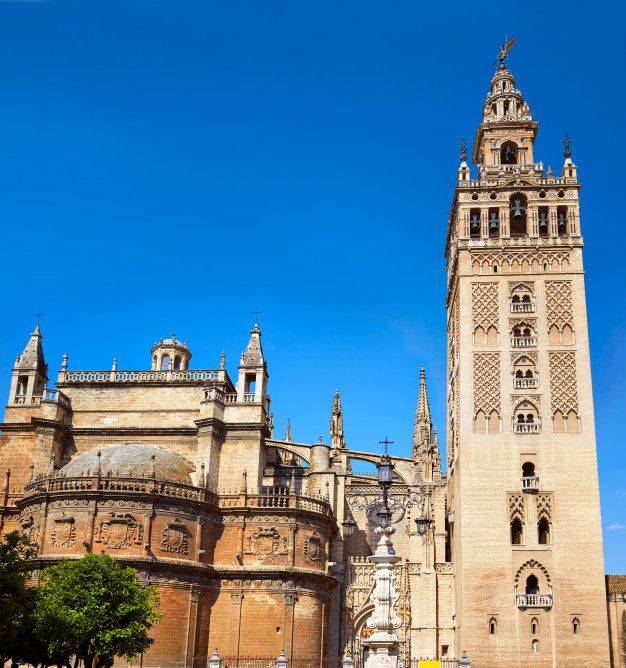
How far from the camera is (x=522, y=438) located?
4275 cm

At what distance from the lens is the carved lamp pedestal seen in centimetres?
2033

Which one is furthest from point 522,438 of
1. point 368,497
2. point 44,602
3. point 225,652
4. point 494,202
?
point 44,602

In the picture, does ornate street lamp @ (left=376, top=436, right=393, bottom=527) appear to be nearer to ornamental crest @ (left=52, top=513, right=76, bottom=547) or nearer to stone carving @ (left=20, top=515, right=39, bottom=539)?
ornamental crest @ (left=52, top=513, right=76, bottom=547)

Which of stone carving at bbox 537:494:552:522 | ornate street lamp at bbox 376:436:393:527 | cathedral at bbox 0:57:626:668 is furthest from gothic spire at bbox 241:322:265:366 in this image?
ornate street lamp at bbox 376:436:393:527

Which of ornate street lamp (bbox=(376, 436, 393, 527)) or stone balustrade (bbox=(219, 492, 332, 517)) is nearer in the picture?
ornate street lamp (bbox=(376, 436, 393, 527))

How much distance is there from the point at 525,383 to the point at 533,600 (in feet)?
35.1

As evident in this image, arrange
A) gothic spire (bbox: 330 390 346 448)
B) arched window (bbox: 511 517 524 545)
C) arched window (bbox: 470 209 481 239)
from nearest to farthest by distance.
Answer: arched window (bbox: 511 517 524 545) < arched window (bbox: 470 209 481 239) < gothic spire (bbox: 330 390 346 448)

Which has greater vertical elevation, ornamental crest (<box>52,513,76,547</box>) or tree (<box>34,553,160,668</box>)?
ornamental crest (<box>52,513,76,547</box>)

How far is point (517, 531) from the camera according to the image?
41.8 metres

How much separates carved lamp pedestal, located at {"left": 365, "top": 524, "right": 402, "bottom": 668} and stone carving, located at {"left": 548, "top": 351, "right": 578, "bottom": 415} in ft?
77.5

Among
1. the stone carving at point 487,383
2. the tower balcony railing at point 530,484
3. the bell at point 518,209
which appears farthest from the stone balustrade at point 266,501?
the bell at point 518,209

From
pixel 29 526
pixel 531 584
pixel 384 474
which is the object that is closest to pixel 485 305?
pixel 531 584

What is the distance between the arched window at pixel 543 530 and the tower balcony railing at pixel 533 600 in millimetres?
2577

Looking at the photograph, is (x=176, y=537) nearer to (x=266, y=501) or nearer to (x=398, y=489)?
(x=266, y=501)
